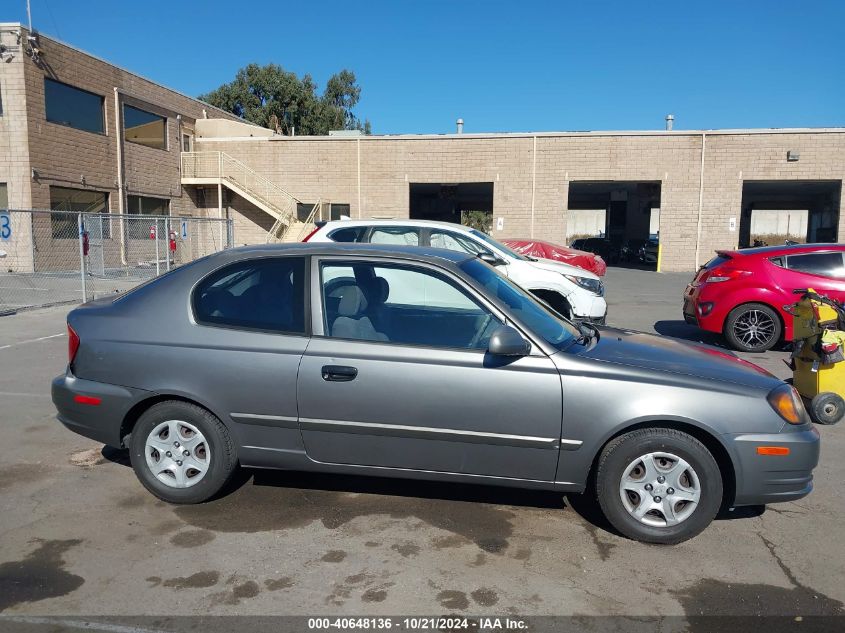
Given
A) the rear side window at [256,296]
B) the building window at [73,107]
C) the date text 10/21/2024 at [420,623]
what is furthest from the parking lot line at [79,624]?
the building window at [73,107]

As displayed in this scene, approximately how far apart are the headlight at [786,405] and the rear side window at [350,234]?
22.1 feet

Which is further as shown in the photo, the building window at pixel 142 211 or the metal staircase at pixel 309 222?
the metal staircase at pixel 309 222

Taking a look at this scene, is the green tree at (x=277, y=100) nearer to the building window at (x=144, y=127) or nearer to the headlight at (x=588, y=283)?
the building window at (x=144, y=127)

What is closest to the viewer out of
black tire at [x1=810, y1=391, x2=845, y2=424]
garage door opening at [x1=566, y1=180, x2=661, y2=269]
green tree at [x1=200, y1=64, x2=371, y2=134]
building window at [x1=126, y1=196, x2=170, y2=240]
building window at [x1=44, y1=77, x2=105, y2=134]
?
black tire at [x1=810, y1=391, x2=845, y2=424]

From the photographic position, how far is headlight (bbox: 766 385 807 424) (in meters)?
3.78

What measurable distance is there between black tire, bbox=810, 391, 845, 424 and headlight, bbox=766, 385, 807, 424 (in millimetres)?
2811

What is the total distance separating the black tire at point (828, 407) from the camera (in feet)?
20.6

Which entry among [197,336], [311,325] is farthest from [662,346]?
[197,336]

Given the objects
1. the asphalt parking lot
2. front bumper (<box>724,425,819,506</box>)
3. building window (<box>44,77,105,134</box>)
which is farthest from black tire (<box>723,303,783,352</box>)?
→ building window (<box>44,77,105,134</box>)

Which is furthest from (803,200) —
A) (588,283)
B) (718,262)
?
(588,283)

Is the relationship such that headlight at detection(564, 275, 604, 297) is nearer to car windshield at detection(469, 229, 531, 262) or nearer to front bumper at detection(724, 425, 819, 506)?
car windshield at detection(469, 229, 531, 262)

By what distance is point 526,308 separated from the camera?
4.38m

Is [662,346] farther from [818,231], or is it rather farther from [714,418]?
[818,231]

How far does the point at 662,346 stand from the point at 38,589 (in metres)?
3.81
